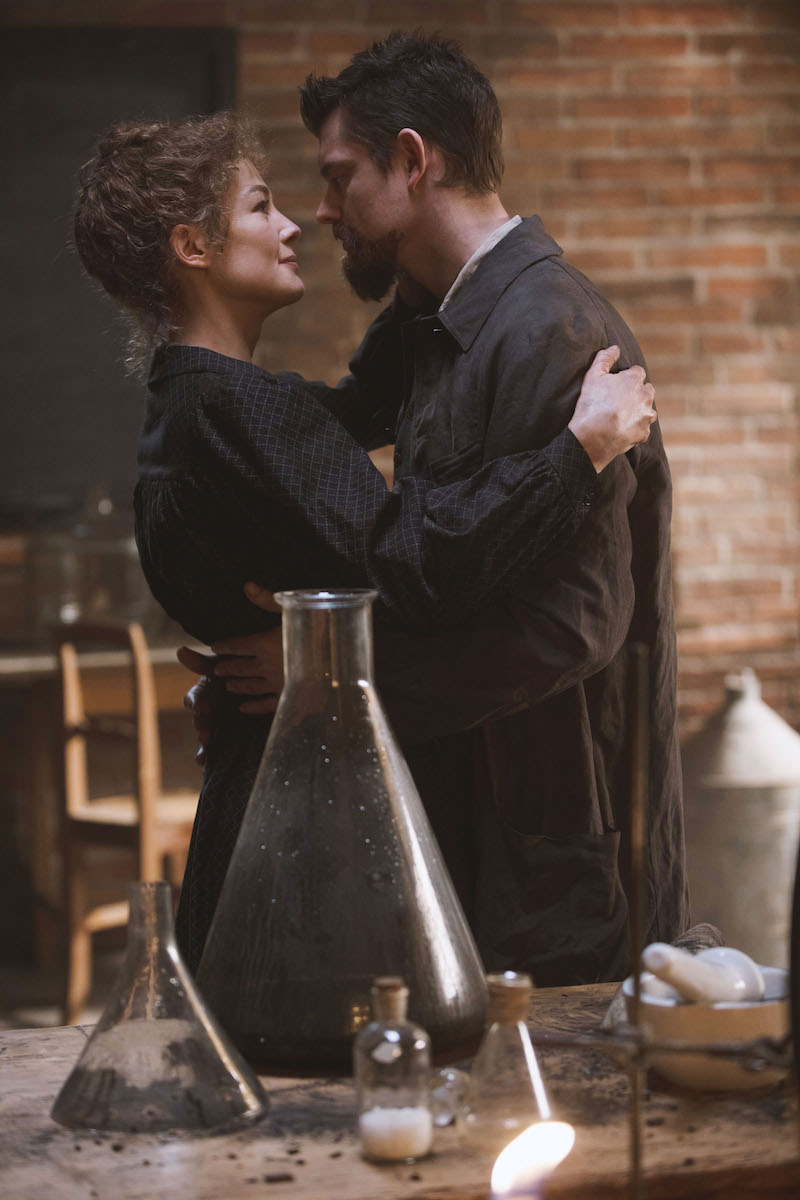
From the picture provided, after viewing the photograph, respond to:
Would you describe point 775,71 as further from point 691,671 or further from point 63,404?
point 63,404

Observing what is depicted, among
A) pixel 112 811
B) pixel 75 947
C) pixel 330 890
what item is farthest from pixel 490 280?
pixel 75 947

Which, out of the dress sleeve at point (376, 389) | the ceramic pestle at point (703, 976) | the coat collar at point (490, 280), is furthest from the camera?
the dress sleeve at point (376, 389)

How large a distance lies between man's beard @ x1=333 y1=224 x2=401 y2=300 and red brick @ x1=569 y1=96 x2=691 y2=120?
7.52ft

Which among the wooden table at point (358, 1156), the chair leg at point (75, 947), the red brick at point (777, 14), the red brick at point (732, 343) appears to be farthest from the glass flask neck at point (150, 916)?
the red brick at point (777, 14)

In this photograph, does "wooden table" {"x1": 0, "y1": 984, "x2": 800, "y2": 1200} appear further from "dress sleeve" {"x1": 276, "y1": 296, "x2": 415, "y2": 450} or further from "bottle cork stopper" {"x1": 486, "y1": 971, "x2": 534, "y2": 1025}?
"dress sleeve" {"x1": 276, "y1": 296, "x2": 415, "y2": 450}

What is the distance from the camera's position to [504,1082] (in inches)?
33.9

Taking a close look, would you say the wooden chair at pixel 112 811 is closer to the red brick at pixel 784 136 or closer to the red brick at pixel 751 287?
the red brick at pixel 751 287

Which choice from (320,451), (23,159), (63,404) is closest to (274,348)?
(63,404)

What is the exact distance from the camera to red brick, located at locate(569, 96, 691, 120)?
3840mm

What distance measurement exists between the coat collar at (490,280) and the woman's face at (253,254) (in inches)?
7.2

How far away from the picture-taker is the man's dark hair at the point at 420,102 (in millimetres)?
1684

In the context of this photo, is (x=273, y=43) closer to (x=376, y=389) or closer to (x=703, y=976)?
(x=376, y=389)

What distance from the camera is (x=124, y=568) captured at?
3936 millimetres

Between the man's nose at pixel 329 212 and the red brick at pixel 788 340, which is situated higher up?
the red brick at pixel 788 340
